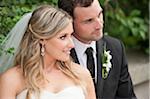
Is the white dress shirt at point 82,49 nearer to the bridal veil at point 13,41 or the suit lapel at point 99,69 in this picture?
the suit lapel at point 99,69

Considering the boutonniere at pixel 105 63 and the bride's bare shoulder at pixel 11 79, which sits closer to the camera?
the bride's bare shoulder at pixel 11 79

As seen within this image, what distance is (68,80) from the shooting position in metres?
3.29

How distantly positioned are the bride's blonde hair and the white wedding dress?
4cm

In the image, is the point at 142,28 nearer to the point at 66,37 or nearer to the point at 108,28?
the point at 108,28

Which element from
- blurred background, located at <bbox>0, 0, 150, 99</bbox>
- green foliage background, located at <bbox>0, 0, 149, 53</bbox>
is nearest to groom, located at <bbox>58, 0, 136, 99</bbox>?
green foliage background, located at <bbox>0, 0, 149, 53</bbox>

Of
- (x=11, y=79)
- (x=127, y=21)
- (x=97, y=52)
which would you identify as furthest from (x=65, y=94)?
(x=127, y=21)

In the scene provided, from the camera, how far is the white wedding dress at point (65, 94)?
3117 mm

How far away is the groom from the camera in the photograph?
3.33m

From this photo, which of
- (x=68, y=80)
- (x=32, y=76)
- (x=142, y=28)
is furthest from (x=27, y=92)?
(x=142, y=28)

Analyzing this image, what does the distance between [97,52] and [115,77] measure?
0.81 ft

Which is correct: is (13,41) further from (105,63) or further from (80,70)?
(105,63)

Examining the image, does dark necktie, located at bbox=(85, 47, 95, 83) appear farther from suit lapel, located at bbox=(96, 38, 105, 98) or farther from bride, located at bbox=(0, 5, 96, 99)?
bride, located at bbox=(0, 5, 96, 99)

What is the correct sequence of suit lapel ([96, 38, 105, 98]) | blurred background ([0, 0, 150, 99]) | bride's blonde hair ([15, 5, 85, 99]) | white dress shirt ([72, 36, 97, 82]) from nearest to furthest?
bride's blonde hair ([15, 5, 85, 99]), white dress shirt ([72, 36, 97, 82]), suit lapel ([96, 38, 105, 98]), blurred background ([0, 0, 150, 99])

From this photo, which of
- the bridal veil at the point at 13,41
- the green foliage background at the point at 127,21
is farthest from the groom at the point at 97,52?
the green foliage background at the point at 127,21
